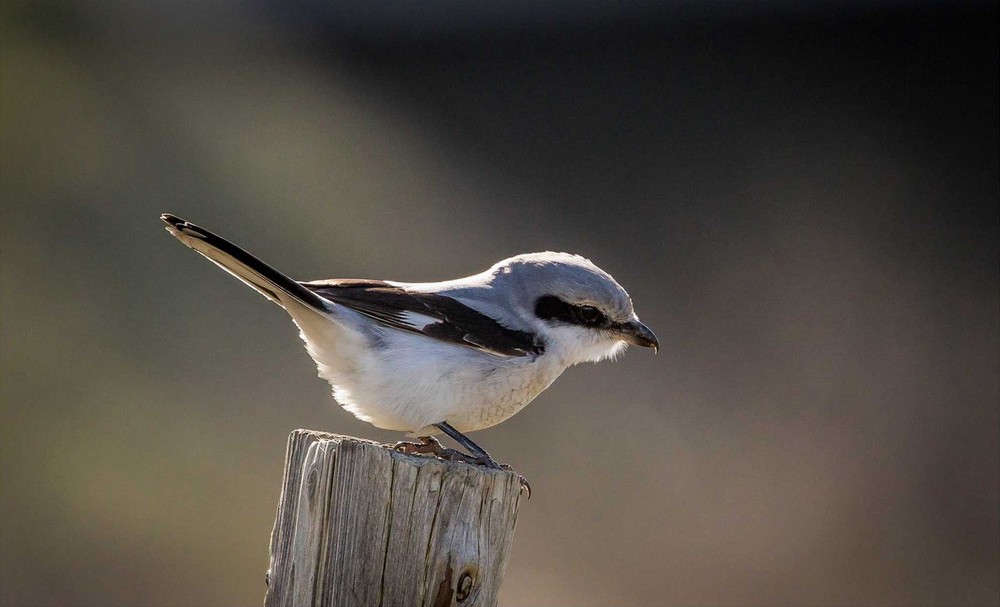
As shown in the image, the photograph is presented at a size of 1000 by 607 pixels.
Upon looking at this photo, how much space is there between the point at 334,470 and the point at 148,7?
6174 millimetres

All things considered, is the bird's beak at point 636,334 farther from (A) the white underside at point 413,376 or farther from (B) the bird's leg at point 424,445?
(B) the bird's leg at point 424,445

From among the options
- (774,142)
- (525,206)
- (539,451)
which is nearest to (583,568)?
(539,451)

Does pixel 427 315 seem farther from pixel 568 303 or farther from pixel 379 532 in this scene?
pixel 379 532

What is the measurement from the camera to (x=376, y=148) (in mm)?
6664

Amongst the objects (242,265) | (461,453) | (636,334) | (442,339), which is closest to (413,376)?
(442,339)

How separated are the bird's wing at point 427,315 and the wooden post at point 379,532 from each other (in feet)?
Result: 2.21

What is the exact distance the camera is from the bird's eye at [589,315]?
2.57m

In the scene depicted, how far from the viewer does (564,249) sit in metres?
5.67

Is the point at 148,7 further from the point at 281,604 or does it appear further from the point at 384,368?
the point at 281,604

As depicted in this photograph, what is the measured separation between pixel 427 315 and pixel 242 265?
0.50 metres

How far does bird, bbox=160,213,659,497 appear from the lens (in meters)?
2.28

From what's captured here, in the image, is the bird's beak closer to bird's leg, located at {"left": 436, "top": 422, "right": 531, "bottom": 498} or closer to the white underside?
the white underside

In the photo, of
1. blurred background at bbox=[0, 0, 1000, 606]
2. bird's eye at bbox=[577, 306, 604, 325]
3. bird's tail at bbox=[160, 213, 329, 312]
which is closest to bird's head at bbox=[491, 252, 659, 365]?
bird's eye at bbox=[577, 306, 604, 325]

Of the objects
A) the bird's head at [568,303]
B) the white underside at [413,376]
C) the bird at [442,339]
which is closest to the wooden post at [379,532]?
the bird at [442,339]
